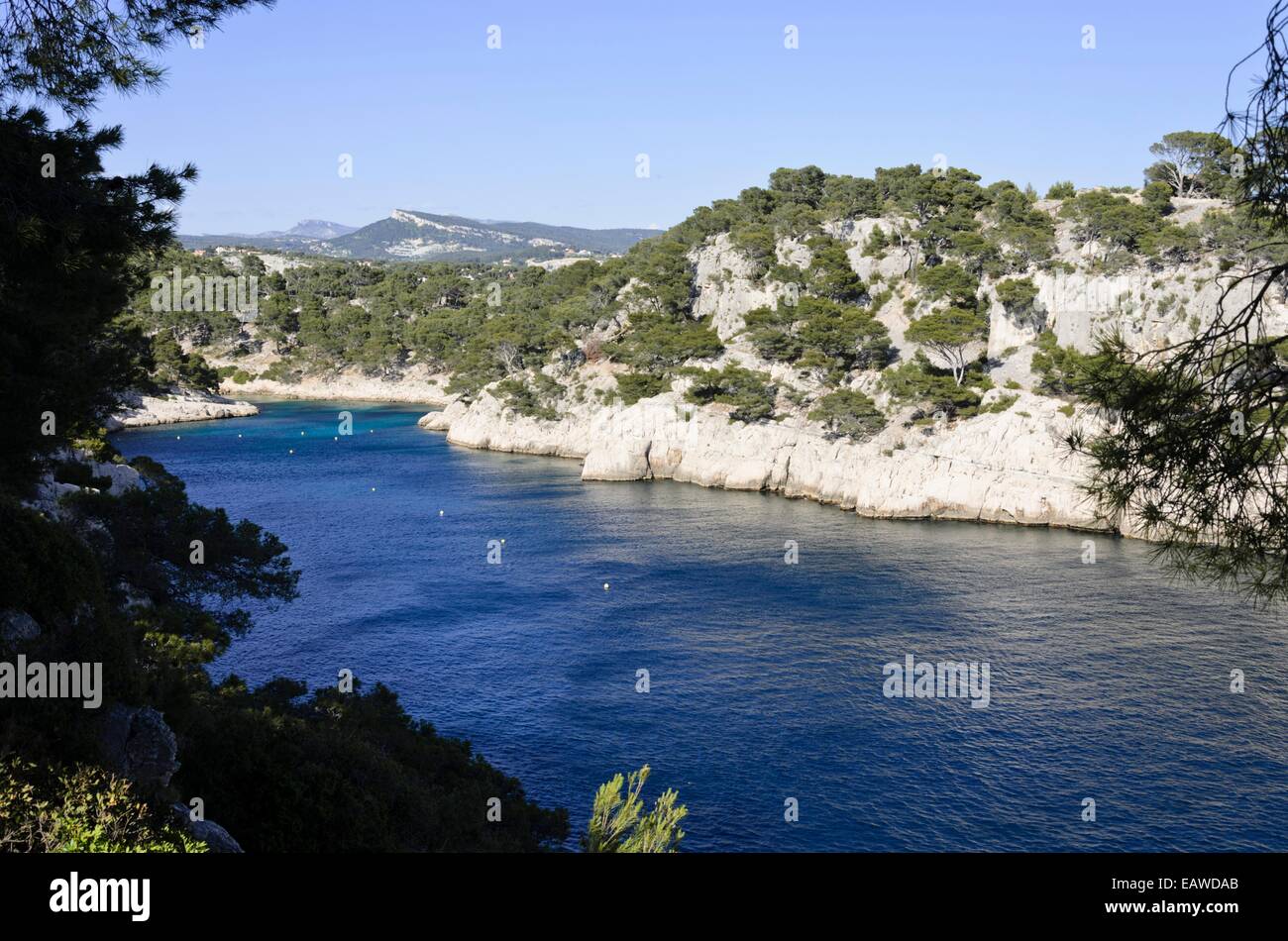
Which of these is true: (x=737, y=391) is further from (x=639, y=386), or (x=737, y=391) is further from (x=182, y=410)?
(x=182, y=410)

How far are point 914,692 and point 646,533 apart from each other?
Answer: 28.4m

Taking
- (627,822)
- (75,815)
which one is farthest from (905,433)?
(75,815)

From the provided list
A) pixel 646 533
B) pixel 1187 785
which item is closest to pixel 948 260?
pixel 646 533

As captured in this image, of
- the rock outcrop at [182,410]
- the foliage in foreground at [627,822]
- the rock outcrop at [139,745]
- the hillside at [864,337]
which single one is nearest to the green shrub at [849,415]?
the hillside at [864,337]

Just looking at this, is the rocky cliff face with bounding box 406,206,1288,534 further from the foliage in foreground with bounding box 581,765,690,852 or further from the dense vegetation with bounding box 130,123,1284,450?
the foliage in foreground with bounding box 581,765,690,852

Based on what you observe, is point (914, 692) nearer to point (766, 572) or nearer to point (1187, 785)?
point (1187, 785)

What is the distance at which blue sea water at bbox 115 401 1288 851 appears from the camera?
1099 inches

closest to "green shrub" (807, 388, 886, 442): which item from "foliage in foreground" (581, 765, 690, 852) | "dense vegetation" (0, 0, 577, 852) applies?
"dense vegetation" (0, 0, 577, 852)

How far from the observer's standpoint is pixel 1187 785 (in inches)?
1131

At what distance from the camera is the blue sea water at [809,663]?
2792 cm

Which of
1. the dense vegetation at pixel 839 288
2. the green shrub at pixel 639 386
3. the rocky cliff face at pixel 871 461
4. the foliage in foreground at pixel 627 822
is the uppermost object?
the dense vegetation at pixel 839 288

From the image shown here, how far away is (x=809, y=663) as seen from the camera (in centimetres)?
3953

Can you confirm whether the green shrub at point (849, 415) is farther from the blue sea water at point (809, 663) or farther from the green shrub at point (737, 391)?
the blue sea water at point (809, 663)
